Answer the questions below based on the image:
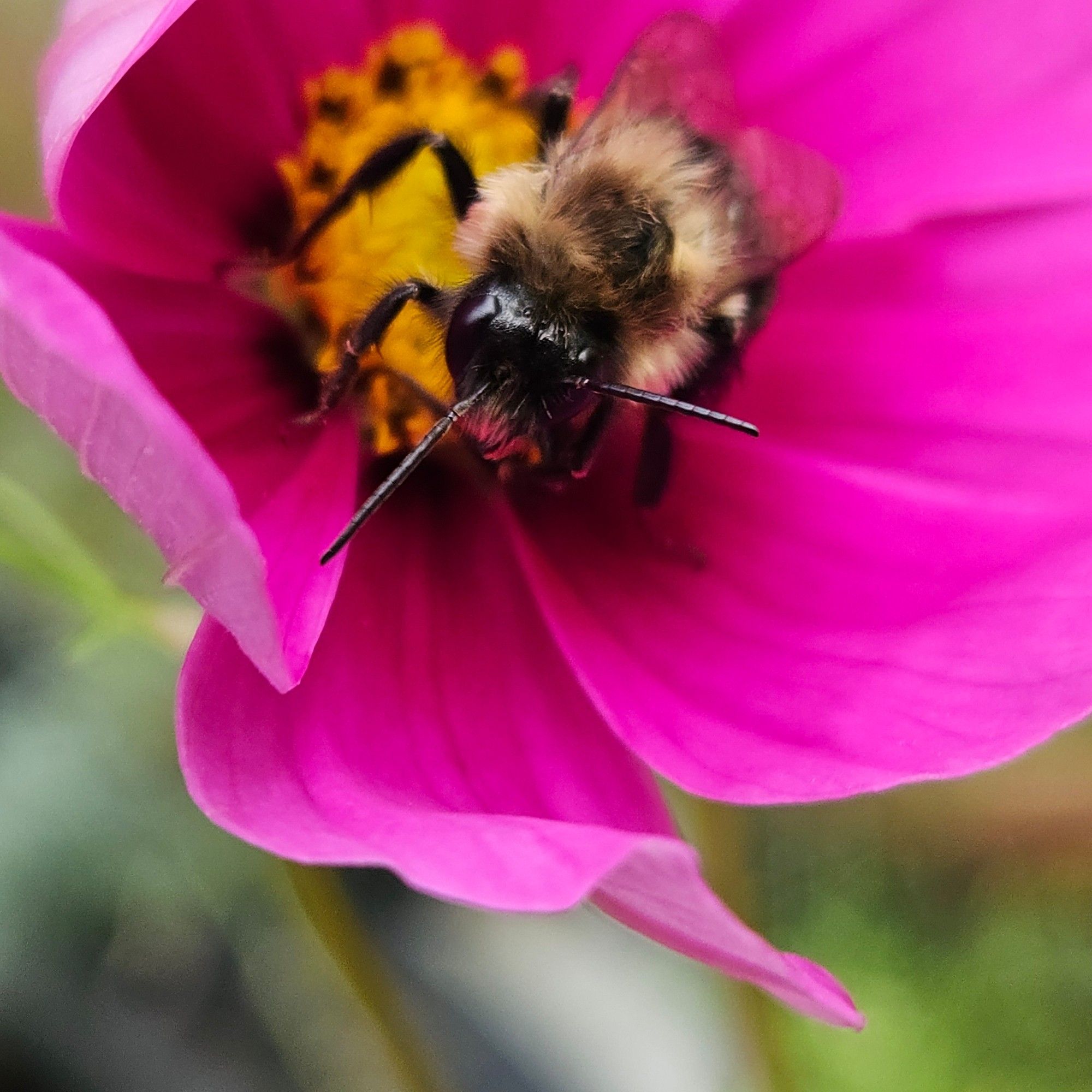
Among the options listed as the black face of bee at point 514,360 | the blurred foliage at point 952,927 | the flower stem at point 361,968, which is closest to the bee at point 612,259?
the black face of bee at point 514,360

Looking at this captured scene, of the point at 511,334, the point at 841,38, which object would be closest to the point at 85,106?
the point at 511,334

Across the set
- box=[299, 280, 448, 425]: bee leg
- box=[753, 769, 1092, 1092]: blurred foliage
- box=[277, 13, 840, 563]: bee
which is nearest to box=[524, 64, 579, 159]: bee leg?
box=[277, 13, 840, 563]: bee

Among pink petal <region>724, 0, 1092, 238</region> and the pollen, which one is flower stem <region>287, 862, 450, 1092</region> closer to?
the pollen

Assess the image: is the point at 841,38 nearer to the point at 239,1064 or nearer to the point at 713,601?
the point at 713,601

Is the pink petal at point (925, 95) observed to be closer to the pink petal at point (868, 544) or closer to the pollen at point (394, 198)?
the pink petal at point (868, 544)

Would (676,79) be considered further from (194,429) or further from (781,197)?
(194,429)

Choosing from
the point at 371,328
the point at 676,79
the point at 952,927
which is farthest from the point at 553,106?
the point at 952,927

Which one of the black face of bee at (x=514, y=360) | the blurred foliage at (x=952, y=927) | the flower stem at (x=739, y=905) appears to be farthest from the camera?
the blurred foliage at (x=952, y=927)
